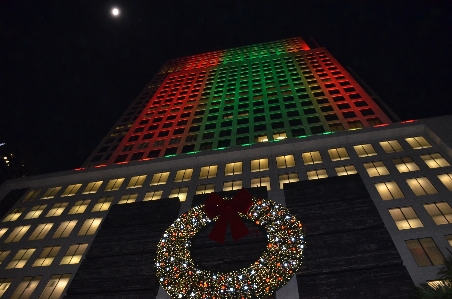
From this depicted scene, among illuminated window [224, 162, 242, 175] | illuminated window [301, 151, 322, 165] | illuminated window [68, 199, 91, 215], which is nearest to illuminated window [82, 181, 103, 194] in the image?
illuminated window [68, 199, 91, 215]

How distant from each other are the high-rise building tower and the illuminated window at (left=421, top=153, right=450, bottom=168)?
11.8 m

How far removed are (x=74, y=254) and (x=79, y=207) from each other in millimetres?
6629

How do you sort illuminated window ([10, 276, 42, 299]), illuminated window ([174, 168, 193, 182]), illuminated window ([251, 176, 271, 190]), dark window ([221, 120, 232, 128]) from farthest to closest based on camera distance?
dark window ([221, 120, 232, 128]), illuminated window ([174, 168, 193, 182]), illuminated window ([251, 176, 271, 190]), illuminated window ([10, 276, 42, 299])

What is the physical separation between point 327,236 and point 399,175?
9.41 metres

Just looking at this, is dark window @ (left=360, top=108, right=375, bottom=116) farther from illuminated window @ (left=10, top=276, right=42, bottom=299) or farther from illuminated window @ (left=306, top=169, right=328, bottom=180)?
illuminated window @ (left=10, top=276, right=42, bottom=299)

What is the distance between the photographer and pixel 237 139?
42656mm

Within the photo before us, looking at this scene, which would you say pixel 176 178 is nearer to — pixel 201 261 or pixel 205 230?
pixel 205 230

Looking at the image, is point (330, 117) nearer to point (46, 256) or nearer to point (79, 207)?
point (79, 207)

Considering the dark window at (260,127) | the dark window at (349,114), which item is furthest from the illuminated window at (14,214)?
the dark window at (349,114)

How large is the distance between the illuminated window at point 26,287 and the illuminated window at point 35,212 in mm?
8684

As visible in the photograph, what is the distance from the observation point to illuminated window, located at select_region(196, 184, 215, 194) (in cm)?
3101

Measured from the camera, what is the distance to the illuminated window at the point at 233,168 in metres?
33.1

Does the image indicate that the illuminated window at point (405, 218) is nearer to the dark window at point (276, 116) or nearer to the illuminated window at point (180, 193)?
the illuminated window at point (180, 193)

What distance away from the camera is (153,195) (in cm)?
3219
